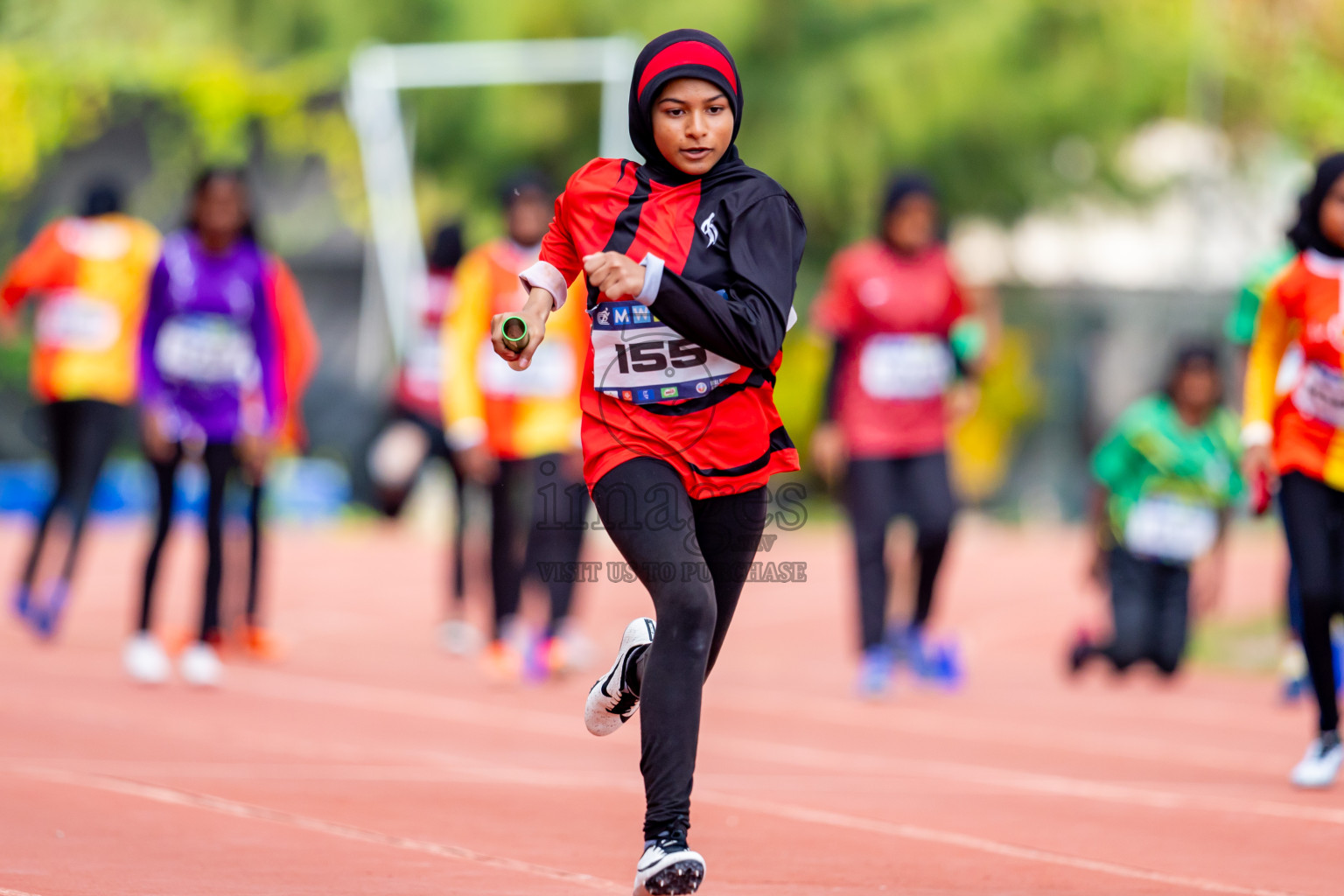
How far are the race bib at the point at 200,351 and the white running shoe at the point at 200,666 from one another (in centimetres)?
120

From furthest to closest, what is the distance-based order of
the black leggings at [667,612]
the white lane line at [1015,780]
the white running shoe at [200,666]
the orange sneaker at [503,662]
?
the orange sneaker at [503,662], the white running shoe at [200,666], the white lane line at [1015,780], the black leggings at [667,612]

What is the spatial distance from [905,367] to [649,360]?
17.6ft

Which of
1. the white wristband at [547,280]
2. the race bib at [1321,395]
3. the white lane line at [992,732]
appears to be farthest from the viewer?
the white lane line at [992,732]

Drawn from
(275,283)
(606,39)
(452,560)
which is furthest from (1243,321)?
(606,39)

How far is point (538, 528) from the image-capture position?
970 centimetres

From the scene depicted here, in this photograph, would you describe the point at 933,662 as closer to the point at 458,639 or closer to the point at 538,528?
the point at 538,528

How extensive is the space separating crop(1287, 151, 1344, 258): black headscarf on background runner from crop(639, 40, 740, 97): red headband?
9.42 feet

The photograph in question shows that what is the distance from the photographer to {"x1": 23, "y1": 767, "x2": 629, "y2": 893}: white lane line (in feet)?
16.8

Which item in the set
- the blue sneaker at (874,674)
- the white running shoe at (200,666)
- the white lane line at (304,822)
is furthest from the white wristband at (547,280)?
the blue sneaker at (874,674)

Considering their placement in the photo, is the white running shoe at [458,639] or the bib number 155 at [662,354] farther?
the white running shoe at [458,639]

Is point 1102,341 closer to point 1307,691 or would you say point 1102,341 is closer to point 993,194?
point 993,194

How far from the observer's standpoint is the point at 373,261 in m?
22.6

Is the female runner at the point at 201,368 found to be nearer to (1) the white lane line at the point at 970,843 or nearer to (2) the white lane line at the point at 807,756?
(2) the white lane line at the point at 807,756

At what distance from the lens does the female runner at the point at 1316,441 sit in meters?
6.71
